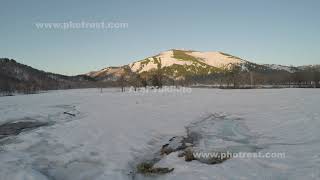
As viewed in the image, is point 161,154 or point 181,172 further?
point 161,154

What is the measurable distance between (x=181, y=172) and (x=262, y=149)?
19.9ft

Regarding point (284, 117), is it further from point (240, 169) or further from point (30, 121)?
point (30, 121)

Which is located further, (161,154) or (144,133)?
(144,133)

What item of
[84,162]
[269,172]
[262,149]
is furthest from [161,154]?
[269,172]

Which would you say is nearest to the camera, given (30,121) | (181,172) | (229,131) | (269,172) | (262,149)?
(269,172)

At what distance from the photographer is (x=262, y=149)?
18.9 m

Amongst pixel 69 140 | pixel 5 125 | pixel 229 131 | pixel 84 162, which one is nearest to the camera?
pixel 84 162

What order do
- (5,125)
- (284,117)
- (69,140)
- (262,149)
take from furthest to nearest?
(5,125), (284,117), (69,140), (262,149)

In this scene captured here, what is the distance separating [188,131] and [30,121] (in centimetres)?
1802

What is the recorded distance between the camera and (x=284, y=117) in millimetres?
30312

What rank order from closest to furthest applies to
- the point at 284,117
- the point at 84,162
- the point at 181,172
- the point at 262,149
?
the point at 181,172, the point at 84,162, the point at 262,149, the point at 284,117

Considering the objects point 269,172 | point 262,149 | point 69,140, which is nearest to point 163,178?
point 269,172

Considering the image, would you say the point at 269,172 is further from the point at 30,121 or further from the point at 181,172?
the point at 30,121

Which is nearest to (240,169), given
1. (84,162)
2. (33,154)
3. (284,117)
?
(84,162)
